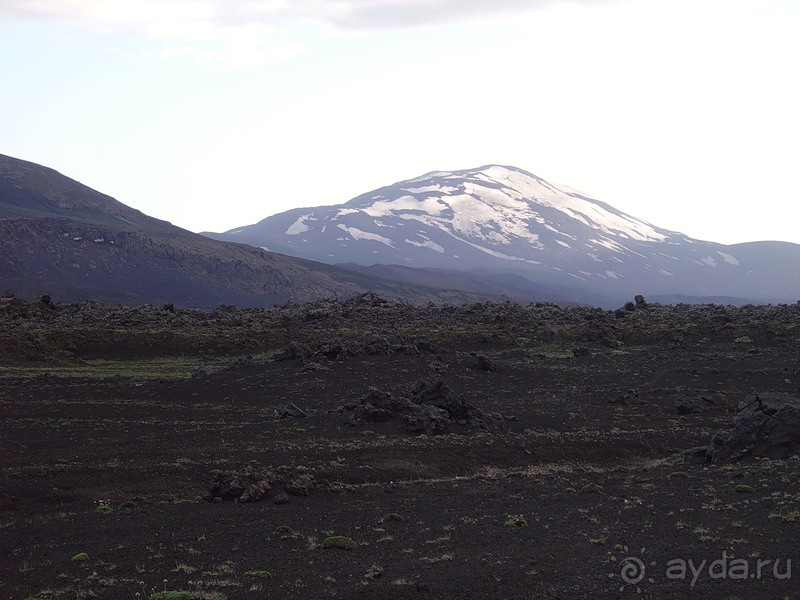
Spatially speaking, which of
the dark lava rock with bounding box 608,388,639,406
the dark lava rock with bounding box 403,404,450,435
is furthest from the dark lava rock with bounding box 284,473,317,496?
the dark lava rock with bounding box 608,388,639,406

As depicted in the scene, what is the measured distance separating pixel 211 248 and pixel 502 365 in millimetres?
116267

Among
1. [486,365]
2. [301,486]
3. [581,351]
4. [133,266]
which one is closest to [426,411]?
[301,486]

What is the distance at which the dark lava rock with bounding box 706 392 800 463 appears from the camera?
23.7 metres

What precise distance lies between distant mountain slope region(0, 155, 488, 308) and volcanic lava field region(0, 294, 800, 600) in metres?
79.9

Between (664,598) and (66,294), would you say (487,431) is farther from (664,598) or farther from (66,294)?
(66,294)

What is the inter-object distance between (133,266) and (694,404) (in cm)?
11952

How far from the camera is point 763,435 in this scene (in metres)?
24.2

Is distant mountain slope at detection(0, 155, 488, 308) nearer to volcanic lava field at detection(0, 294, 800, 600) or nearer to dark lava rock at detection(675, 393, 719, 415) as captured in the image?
volcanic lava field at detection(0, 294, 800, 600)

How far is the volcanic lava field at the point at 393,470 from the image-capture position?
15.0 meters

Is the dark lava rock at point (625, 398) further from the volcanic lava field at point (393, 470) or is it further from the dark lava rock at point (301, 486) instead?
the dark lava rock at point (301, 486)

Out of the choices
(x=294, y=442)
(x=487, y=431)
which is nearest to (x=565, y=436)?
(x=487, y=431)

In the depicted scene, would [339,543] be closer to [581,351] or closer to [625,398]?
[625,398]

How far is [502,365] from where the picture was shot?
149 ft

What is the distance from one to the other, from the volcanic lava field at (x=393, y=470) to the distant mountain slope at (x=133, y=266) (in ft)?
262
